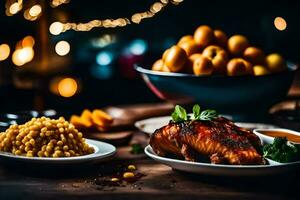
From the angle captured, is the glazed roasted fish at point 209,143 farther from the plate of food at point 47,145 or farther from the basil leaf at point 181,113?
the plate of food at point 47,145

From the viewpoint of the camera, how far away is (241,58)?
2.88m

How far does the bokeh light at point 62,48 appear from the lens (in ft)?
25.4

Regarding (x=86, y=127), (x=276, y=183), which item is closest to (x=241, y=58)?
(x=86, y=127)

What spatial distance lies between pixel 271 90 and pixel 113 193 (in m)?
1.06

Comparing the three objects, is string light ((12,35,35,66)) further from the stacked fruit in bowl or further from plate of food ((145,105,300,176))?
plate of food ((145,105,300,176))

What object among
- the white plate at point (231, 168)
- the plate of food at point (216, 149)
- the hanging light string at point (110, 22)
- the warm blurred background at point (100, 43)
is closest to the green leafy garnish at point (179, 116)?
the plate of food at point (216, 149)

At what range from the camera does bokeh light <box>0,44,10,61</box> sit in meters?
6.32

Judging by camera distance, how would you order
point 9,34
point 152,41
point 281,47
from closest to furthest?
point 9,34, point 281,47, point 152,41

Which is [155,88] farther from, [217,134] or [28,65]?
[28,65]

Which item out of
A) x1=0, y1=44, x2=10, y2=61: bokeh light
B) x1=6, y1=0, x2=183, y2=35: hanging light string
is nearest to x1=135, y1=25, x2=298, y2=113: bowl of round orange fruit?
x1=0, y1=44, x2=10, y2=61: bokeh light

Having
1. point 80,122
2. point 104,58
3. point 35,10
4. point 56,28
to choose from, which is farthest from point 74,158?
point 104,58

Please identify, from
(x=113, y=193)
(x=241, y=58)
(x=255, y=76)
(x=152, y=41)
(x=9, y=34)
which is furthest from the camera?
(x=152, y=41)

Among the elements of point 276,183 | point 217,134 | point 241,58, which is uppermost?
point 241,58

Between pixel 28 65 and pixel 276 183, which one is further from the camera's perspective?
pixel 28 65
